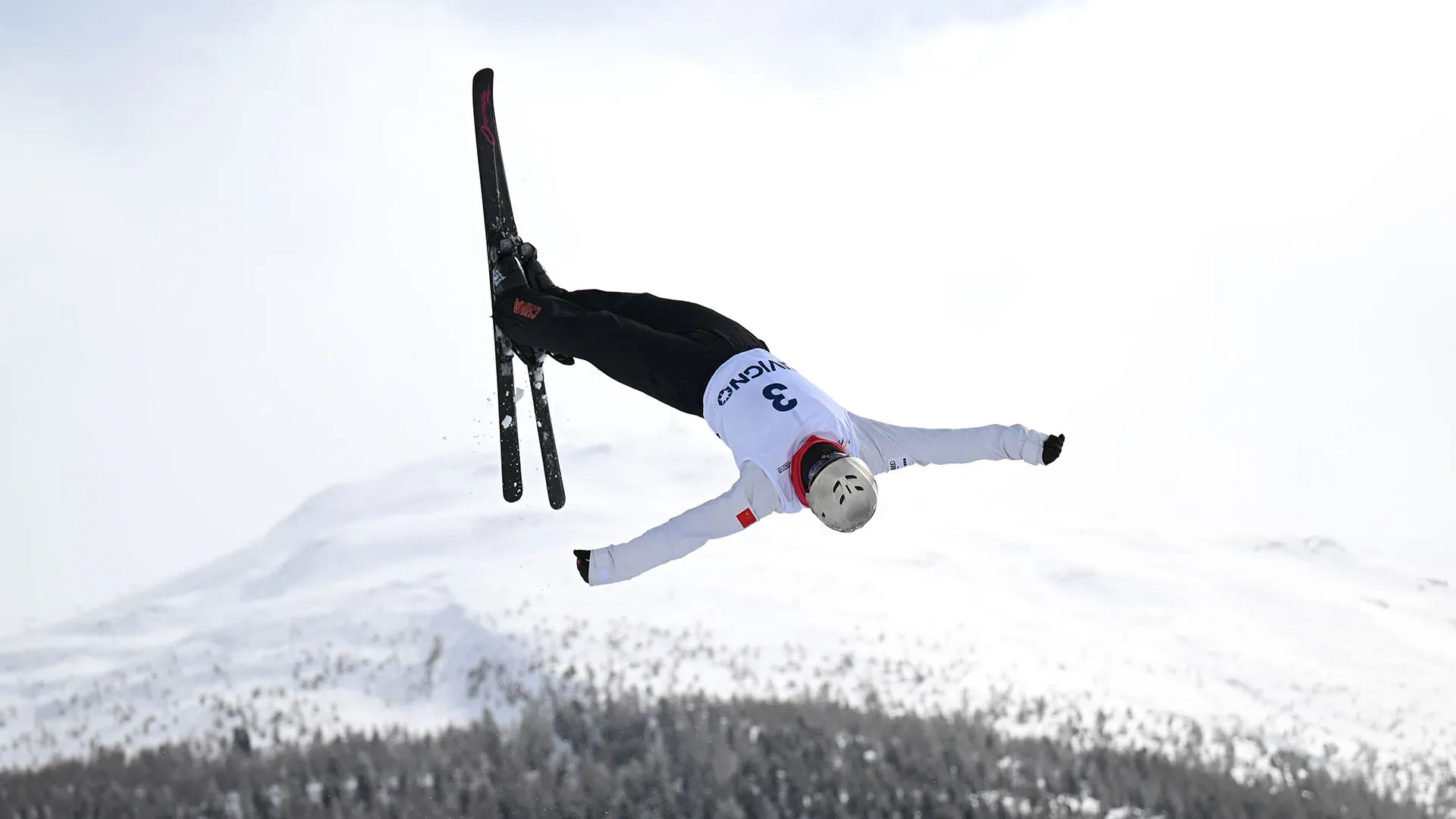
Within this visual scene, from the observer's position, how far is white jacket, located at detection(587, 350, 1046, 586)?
16.0ft

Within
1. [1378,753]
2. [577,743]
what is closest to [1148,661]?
[1378,753]

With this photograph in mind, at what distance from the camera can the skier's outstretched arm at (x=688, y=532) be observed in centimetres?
479

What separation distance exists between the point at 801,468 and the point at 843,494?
13.0 inches

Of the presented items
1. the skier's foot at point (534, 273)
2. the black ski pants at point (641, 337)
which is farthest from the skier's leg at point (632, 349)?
the skier's foot at point (534, 273)

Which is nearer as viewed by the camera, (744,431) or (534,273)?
(744,431)

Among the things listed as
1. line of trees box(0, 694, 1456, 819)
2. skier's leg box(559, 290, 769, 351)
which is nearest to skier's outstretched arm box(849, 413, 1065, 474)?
skier's leg box(559, 290, 769, 351)

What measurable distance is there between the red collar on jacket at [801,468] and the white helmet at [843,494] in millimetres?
113

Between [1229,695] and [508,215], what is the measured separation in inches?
494

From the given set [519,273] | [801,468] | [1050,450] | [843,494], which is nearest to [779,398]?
[801,468]

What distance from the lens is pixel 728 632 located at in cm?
1541

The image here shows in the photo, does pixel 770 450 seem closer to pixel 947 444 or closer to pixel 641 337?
pixel 947 444

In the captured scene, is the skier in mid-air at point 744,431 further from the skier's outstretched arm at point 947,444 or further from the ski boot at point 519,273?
the ski boot at point 519,273


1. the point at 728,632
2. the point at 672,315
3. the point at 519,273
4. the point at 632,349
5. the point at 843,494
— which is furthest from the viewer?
the point at 728,632

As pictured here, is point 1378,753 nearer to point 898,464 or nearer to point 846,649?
point 846,649
